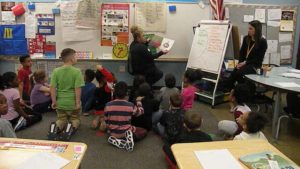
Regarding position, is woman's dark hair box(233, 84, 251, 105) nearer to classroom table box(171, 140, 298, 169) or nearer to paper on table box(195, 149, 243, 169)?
classroom table box(171, 140, 298, 169)

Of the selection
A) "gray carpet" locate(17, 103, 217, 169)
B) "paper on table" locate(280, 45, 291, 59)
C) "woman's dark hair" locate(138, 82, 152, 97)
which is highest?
"paper on table" locate(280, 45, 291, 59)

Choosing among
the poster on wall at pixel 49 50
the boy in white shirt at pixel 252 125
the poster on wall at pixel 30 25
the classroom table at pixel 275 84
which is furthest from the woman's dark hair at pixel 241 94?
the poster on wall at pixel 30 25

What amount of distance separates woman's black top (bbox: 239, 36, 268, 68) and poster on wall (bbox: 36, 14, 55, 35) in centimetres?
326

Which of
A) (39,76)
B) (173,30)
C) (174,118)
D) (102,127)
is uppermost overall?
(173,30)

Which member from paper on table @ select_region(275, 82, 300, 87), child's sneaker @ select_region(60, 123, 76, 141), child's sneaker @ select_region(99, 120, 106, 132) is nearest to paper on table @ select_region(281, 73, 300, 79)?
paper on table @ select_region(275, 82, 300, 87)

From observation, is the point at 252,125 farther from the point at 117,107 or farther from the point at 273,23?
the point at 273,23

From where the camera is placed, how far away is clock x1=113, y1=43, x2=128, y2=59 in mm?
5172

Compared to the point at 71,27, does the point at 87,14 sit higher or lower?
higher

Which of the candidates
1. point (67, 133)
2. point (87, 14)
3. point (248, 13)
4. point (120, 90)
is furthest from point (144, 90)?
point (248, 13)

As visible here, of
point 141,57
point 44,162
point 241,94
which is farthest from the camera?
point 141,57

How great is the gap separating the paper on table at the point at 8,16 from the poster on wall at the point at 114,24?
5.04ft

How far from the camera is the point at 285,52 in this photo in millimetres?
5562

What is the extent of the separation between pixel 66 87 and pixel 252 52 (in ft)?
8.80

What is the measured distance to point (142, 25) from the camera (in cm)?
513
